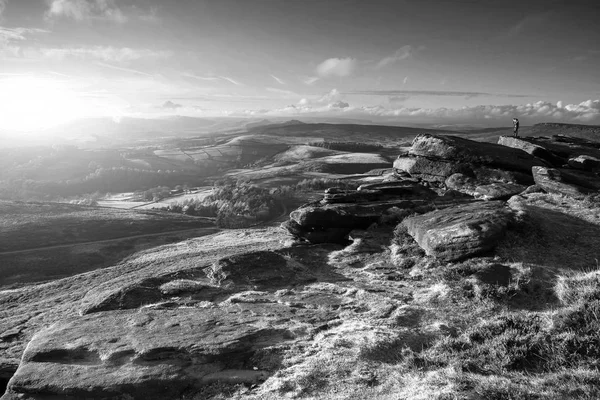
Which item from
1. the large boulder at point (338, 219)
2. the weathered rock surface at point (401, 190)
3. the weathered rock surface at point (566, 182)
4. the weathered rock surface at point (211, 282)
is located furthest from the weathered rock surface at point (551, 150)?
the weathered rock surface at point (211, 282)

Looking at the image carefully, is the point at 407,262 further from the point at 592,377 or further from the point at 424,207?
the point at 592,377

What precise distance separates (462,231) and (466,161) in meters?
18.4

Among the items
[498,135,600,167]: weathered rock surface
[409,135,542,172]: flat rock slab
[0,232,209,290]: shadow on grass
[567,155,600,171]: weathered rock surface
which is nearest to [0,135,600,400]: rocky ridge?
[409,135,542,172]: flat rock slab

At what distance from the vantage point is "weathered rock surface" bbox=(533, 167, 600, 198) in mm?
24266

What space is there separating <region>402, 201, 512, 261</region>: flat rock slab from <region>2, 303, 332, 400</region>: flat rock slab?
8.00 meters

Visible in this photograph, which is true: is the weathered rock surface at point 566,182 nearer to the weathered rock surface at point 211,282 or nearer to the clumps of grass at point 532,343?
the clumps of grass at point 532,343

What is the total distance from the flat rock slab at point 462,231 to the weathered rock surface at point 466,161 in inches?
455

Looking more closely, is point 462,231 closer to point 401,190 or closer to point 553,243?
point 553,243

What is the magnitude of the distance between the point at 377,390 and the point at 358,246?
44.8 feet

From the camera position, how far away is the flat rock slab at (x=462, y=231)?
1789 cm

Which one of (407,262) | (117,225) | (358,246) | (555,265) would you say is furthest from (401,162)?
(117,225)

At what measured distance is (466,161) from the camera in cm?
3459

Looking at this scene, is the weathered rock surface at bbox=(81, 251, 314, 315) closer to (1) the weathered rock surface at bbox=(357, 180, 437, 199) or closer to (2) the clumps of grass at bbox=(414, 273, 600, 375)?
(2) the clumps of grass at bbox=(414, 273, 600, 375)

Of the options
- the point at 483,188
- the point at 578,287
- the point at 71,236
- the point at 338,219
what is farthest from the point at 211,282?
the point at 71,236
